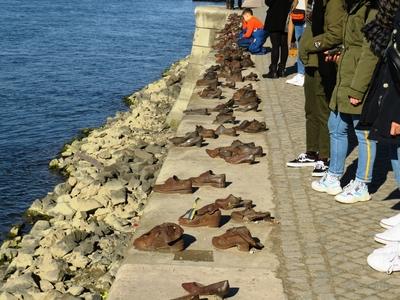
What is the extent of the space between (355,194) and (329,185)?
31cm

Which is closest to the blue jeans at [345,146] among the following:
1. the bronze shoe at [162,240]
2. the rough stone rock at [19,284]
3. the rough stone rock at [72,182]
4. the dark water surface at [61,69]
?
the bronze shoe at [162,240]

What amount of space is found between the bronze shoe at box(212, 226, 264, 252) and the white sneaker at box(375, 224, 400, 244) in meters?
0.86

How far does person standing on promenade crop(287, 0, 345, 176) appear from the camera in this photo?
6324mm

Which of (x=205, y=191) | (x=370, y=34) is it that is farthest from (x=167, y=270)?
(x=370, y=34)

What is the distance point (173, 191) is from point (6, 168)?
10.4 metres

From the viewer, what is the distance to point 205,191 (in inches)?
251

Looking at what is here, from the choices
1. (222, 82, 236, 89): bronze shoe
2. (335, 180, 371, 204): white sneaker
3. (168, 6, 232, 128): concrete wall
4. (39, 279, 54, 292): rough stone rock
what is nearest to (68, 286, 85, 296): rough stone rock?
(39, 279, 54, 292): rough stone rock

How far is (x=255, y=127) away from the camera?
27.5 feet

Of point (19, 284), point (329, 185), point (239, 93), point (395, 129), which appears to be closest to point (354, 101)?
point (395, 129)

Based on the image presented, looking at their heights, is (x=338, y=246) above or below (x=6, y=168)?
above

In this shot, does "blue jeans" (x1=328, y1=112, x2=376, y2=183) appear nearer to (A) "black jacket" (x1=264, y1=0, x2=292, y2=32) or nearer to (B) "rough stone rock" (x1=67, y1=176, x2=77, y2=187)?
(A) "black jacket" (x1=264, y1=0, x2=292, y2=32)

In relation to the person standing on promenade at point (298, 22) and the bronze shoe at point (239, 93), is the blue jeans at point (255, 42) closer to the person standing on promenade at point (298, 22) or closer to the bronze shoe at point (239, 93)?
the person standing on promenade at point (298, 22)

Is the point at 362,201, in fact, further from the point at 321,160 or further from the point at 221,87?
the point at 221,87

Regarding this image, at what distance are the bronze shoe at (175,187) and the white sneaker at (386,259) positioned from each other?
1847mm
